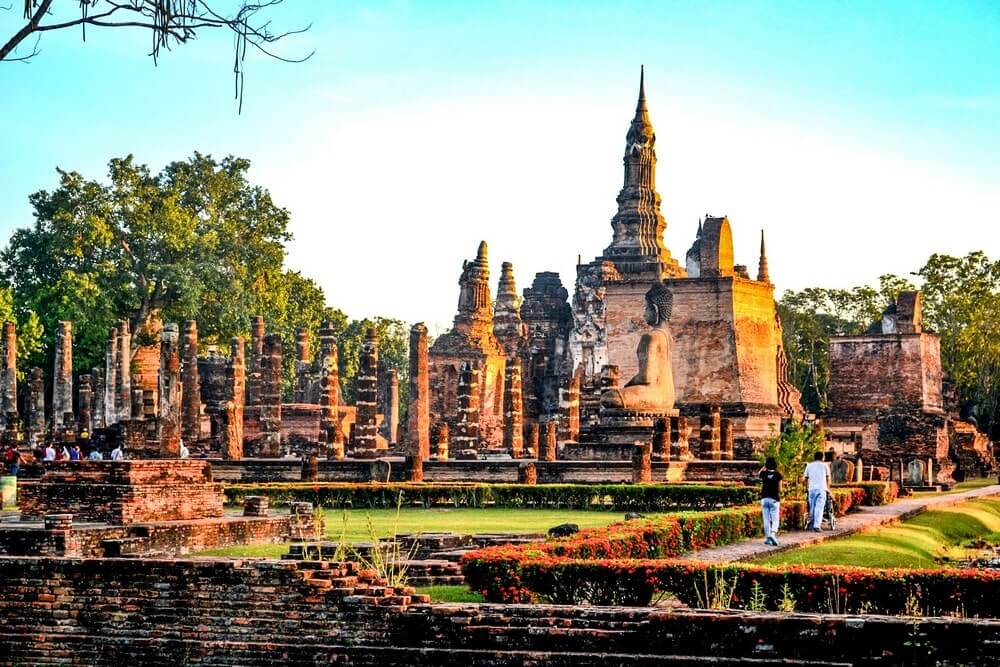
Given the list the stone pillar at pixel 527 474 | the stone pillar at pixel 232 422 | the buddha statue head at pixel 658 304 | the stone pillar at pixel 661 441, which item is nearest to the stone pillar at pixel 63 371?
the stone pillar at pixel 232 422

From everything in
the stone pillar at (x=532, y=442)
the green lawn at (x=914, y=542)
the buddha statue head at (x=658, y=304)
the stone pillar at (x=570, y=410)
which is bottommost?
the green lawn at (x=914, y=542)

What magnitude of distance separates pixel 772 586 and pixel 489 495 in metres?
17.3

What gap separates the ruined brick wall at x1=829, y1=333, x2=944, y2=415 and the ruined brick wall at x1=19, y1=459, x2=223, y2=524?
31.0 m

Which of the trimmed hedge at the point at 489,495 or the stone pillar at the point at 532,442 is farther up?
the stone pillar at the point at 532,442

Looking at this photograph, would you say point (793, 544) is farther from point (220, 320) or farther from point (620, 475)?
point (220, 320)

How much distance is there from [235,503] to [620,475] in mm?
8091

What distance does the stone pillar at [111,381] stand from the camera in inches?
2039

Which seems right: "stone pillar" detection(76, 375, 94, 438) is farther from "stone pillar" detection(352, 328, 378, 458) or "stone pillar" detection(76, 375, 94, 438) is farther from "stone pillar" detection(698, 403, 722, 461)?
"stone pillar" detection(698, 403, 722, 461)

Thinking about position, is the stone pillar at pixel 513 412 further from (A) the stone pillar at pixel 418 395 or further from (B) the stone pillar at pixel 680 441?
(B) the stone pillar at pixel 680 441

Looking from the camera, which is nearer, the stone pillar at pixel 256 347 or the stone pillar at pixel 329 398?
the stone pillar at pixel 329 398

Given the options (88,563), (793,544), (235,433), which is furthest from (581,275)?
(88,563)

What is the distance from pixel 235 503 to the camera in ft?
97.0

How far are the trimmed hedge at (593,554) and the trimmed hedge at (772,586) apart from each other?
12 millimetres

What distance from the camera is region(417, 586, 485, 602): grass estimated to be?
13172 mm
